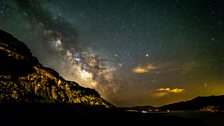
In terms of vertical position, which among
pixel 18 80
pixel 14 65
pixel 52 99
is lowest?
pixel 52 99

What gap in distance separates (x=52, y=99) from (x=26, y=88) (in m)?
24.9

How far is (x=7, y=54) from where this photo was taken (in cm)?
18388

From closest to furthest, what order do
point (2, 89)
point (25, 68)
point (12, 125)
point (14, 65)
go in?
point (12, 125), point (2, 89), point (14, 65), point (25, 68)

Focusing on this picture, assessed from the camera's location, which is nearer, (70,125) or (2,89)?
(70,125)

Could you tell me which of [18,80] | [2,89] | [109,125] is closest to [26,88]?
[18,80]

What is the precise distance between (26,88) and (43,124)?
14425 cm

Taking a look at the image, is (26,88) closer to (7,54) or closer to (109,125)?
(7,54)

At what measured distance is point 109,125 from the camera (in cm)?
4656

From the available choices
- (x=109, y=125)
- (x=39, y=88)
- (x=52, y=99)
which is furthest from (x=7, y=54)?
(x=109, y=125)

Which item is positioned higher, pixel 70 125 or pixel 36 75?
pixel 36 75

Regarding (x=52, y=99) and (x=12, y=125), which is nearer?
(x=12, y=125)

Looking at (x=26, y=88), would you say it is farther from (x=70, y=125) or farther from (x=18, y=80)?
(x=70, y=125)

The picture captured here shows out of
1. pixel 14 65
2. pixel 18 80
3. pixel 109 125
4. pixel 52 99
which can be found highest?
pixel 14 65

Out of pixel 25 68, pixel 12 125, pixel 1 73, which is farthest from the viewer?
pixel 25 68
